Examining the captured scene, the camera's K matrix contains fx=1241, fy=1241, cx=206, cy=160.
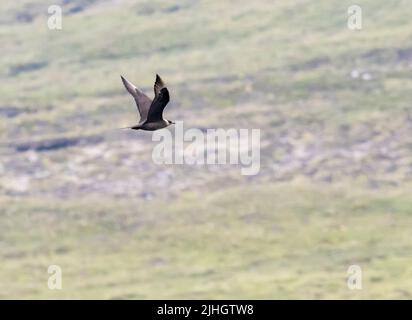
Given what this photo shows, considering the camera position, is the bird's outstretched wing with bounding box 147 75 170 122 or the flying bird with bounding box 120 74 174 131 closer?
the bird's outstretched wing with bounding box 147 75 170 122

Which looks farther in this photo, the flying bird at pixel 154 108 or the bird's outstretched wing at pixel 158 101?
the flying bird at pixel 154 108

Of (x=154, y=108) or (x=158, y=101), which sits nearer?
(x=158, y=101)
